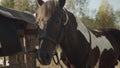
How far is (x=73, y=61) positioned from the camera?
462 cm

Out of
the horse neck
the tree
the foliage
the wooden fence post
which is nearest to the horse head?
the horse neck

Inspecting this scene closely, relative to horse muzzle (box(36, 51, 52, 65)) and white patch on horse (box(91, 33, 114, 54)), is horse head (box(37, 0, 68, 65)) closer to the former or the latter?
horse muzzle (box(36, 51, 52, 65))

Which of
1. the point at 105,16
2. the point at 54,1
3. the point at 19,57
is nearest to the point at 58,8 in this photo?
the point at 54,1

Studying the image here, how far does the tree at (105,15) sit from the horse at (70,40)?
3891 cm

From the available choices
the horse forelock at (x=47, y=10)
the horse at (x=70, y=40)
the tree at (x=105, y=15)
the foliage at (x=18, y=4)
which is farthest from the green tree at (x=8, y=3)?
the horse forelock at (x=47, y=10)

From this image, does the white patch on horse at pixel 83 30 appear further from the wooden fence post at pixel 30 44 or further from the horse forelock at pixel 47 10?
the wooden fence post at pixel 30 44

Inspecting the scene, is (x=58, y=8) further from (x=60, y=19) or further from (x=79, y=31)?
(x=79, y=31)

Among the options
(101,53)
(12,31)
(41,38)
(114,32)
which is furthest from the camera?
(12,31)

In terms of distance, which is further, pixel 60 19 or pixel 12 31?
pixel 12 31

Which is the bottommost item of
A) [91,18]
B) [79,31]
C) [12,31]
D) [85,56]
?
[91,18]

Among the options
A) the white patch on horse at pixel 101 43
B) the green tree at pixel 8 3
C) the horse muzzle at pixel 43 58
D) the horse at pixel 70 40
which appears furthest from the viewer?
the green tree at pixel 8 3

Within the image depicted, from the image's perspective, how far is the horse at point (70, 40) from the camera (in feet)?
13.2

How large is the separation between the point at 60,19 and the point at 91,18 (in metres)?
43.4

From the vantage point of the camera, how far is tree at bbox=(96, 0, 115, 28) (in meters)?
44.8
